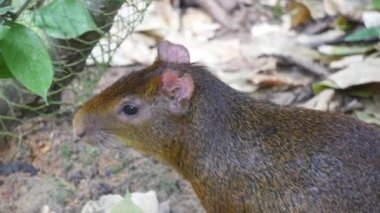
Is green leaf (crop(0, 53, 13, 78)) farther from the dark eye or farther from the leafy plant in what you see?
the dark eye

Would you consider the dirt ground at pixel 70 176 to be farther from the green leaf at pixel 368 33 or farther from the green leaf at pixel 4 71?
the green leaf at pixel 368 33

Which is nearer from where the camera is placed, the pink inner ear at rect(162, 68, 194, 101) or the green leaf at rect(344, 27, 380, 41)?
the pink inner ear at rect(162, 68, 194, 101)

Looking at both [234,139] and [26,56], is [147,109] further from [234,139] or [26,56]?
[26,56]

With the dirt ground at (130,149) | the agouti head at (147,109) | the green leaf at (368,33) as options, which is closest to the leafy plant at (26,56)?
the agouti head at (147,109)

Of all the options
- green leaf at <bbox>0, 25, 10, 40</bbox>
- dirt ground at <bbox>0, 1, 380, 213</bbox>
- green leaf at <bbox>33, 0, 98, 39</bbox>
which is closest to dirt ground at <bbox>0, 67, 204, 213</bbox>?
dirt ground at <bbox>0, 1, 380, 213</bbox>

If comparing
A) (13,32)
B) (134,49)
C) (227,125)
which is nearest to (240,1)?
(134,49)

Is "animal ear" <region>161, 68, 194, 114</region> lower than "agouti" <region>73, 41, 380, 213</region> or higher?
higher

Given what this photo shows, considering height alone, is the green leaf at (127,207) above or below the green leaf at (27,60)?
below

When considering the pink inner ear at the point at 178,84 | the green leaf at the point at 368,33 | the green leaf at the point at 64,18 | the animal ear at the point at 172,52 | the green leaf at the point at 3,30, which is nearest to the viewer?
the green leaf at the point at 3,30
